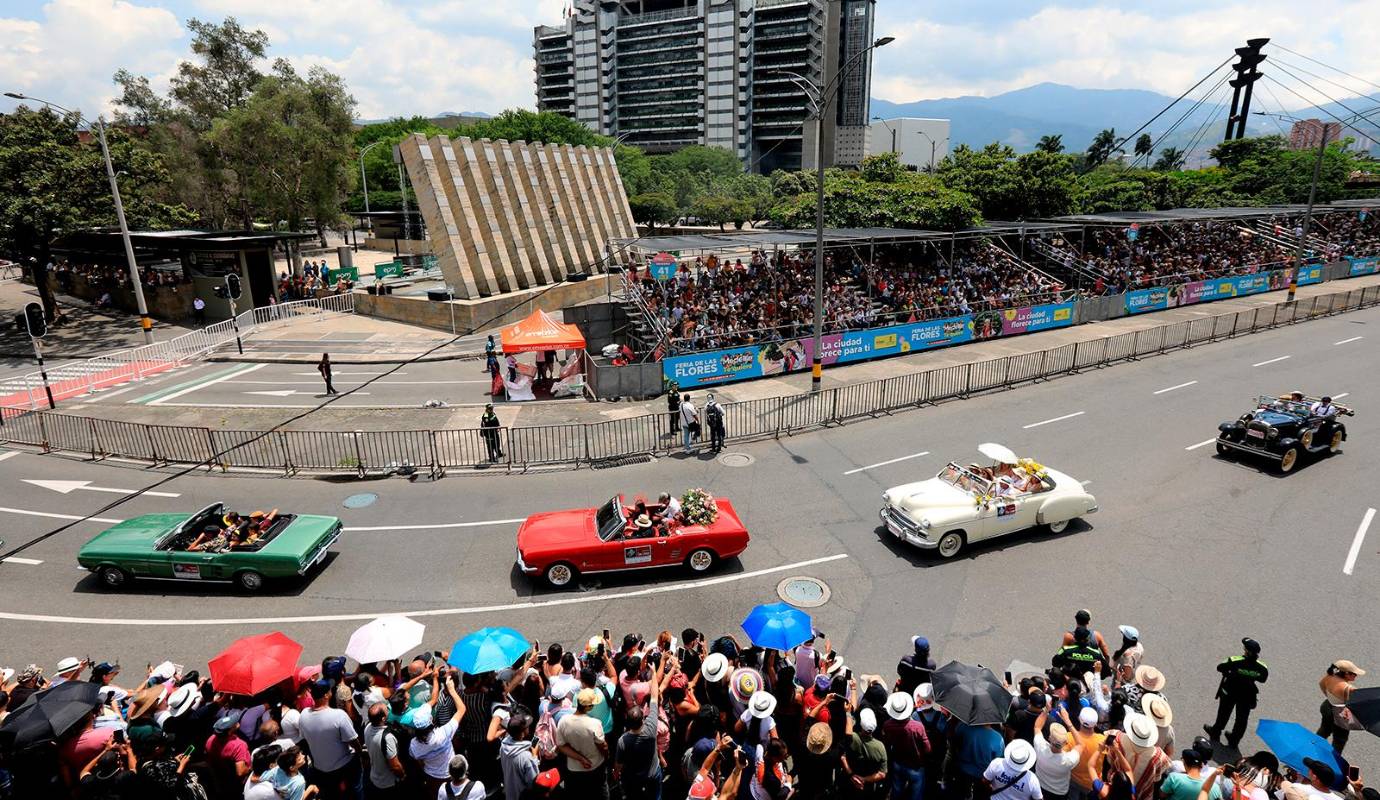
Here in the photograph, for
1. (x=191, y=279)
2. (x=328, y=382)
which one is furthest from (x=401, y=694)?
(x=191, y=279)

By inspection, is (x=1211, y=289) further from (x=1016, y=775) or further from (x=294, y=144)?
(x=294, y=144)

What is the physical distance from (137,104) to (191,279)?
34981 millimetres

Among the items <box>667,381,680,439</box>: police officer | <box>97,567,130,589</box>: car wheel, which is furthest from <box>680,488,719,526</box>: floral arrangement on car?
<box>97,567,130,589</box>: car wheel

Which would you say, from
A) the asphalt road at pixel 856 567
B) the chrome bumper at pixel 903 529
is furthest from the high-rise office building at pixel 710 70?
the chrome bumper at pixel 903 529

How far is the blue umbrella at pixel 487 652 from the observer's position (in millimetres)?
6938

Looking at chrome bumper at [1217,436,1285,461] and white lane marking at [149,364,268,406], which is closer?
chrome bumper at [1217,436,1285,461]

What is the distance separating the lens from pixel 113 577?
11227 mm

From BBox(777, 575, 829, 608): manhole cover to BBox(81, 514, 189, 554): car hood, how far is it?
1000 centimetres

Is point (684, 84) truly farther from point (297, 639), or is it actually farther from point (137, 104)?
point (297, 639)

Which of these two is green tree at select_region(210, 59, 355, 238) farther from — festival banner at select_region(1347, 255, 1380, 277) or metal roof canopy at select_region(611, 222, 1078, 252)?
festival banner at select_region(1347, 255, 1380, 277)

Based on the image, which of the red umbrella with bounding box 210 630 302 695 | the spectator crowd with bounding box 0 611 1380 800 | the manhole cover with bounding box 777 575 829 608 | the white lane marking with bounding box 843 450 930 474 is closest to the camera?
the spectator crowd with bounding box 0 611 1380 800

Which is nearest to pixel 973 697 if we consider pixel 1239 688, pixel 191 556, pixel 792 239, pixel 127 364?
pixel 1239 688

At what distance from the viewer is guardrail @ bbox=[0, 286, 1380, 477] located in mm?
16328

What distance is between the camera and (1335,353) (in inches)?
993
